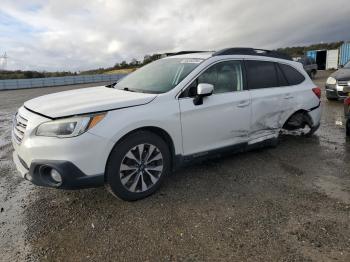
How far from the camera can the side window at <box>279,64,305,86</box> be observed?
17.5 feet

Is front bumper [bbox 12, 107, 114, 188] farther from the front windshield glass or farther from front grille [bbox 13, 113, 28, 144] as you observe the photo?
the front windshield glass

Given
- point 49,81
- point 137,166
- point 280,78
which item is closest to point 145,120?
point 137,166

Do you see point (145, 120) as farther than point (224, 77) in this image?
No

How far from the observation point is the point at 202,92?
3801mm

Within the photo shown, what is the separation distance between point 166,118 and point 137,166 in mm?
653

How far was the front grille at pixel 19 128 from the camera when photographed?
3.40m

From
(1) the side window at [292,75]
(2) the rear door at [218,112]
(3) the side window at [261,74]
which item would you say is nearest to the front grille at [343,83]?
(1) the side window at [292,75]

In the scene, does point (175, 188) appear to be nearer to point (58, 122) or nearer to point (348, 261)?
point (58, 122)

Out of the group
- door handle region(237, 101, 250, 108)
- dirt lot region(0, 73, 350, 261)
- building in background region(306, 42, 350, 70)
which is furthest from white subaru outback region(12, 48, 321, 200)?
building in background region(306, 42, 350, 70)

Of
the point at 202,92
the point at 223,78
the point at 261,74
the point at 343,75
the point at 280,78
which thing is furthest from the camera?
the point at 343,75

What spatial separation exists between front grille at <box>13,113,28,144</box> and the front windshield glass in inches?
56.0

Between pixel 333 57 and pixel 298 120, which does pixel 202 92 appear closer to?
pixel 298 120

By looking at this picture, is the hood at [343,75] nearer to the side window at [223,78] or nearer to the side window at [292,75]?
the side window at [292,75]

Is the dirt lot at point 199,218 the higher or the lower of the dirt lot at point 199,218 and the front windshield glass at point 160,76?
the lower
